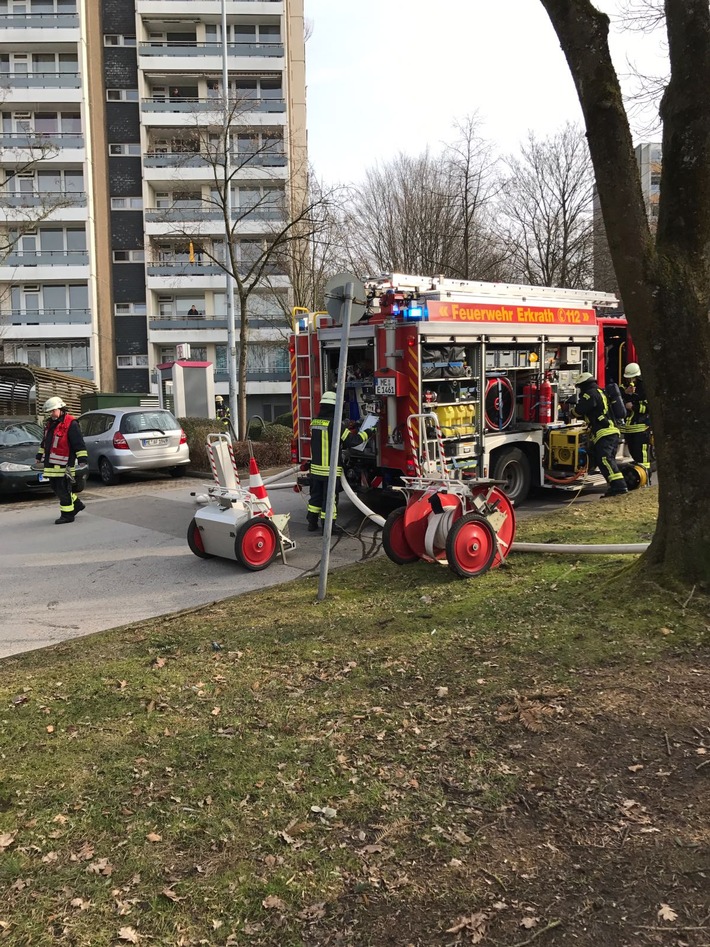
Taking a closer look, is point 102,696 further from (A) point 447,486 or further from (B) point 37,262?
(B) point 37,262

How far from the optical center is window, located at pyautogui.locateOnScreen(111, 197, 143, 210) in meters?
42.6

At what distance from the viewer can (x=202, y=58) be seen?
41.7 metres

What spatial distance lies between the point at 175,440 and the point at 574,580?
10.7 m

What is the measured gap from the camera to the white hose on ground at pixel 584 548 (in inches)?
254

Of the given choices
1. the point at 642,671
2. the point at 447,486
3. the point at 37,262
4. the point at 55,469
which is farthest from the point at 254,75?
the point at 642,671

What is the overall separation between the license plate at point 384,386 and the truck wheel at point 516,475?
2.19 m

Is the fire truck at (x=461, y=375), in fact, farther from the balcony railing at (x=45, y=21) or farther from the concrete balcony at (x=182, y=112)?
the balcony railing at (x=45, y=21)

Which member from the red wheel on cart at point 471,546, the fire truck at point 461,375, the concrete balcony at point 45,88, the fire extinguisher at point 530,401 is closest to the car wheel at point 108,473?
the fire truck at point 461,375

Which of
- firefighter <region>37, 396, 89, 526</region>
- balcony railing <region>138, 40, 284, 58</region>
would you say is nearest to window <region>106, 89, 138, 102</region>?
balcony railing <region>138, 40, 284, 58</region>

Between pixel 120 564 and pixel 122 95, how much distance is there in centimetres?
4254

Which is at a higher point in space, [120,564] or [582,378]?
[582,378]

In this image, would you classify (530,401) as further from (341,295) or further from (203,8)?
(203,8)

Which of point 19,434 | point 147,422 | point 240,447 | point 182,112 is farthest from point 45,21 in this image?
point 147,422

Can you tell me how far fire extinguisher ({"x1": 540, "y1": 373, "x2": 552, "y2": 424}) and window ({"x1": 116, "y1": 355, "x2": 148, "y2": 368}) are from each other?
3614cm
